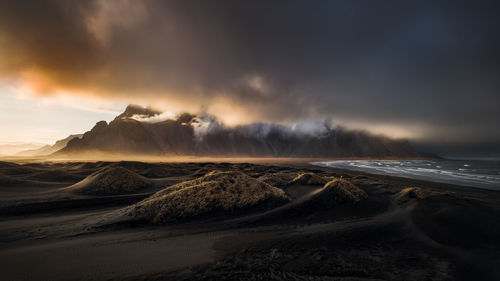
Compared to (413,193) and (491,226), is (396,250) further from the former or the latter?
(413,193)

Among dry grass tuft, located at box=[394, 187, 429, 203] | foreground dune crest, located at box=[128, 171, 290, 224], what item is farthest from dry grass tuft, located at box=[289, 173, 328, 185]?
dry grass tuft, located at box=[394, 187, 429, 203]

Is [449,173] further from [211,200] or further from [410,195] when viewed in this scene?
[211,200]

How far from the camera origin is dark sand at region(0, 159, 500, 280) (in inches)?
203

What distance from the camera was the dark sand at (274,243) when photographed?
5160 mm

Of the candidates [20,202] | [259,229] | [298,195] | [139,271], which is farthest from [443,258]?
[20,202]

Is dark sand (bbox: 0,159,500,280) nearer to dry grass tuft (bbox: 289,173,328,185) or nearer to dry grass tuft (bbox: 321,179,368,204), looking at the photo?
dry grass tuft (bbox: 321,179,368,204)

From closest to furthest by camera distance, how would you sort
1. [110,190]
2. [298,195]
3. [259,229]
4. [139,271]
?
[139,271] < [259,229] < [298,195] < [110,190]

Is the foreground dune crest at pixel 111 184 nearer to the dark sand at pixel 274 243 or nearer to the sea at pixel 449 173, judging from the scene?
the dark sand at pixel 274 243

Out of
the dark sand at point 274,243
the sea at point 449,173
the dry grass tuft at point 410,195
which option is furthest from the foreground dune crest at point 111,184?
the sea at point 449,173

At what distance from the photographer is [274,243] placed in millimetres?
6746

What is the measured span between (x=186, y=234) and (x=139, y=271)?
8.48 ft

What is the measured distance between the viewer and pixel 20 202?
42.7 ft

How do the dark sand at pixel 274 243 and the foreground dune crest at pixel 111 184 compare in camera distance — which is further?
the foreground dune crest at pixel 111 184

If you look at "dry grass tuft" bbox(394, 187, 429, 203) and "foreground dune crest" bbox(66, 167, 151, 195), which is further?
"foreground dune crest" bbox(66, 167, 151, 195)
